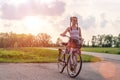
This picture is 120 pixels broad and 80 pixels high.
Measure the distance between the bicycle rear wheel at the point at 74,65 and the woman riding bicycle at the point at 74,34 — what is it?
1.17 feet

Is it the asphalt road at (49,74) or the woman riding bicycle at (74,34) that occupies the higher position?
the woman riding bicycle at (74,34)

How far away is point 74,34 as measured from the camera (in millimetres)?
11328

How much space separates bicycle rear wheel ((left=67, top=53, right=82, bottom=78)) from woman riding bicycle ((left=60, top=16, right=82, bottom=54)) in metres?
0.36

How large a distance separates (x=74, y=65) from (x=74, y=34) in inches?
40.6

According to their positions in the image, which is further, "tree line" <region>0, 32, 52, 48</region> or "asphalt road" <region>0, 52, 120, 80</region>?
"tree line" <region>0, 32, 52, 48</region>

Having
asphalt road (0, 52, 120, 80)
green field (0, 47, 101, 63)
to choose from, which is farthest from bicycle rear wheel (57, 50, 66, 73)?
green field (0, 47, 101, 63)

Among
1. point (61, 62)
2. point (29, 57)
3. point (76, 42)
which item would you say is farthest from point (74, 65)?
point (29, 57)

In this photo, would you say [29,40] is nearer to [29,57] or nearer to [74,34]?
[29,57]

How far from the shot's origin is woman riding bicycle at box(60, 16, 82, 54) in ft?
36.8

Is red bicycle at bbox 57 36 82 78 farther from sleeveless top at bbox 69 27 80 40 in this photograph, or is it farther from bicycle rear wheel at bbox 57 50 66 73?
sleeveless top at bbox 69 27 80 40

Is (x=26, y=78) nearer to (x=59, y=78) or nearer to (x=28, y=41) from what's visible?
(x=59, y=78)

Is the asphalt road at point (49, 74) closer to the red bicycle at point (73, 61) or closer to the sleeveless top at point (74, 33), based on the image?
the red bicycle at point (73, 61)

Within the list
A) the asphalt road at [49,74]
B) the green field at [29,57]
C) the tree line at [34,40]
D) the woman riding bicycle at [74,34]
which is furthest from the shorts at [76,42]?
the tree line at [34,40]

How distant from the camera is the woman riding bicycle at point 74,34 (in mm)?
11211
